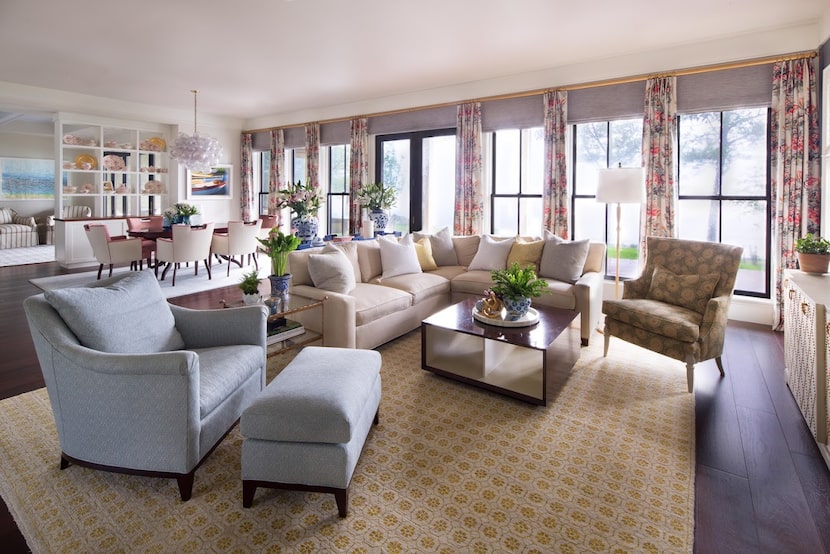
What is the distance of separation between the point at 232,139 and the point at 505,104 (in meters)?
6.71

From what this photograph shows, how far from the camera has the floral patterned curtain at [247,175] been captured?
1052cm

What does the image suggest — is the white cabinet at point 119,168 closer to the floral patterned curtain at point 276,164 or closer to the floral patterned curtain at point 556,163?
the floral patterned curtain at point 276,164

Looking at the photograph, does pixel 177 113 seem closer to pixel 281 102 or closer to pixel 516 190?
pixel 281 102

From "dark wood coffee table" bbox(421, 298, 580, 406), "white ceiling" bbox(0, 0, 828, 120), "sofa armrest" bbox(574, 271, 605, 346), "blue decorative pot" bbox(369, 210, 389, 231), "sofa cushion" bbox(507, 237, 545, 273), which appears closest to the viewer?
"dark wood coffee table" bbox(421, 298, 580, 406)

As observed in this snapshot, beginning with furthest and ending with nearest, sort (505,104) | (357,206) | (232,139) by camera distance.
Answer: (232,139) < (357,206) < (505,104)

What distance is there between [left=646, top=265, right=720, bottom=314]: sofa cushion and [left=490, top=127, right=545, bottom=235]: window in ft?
9.19

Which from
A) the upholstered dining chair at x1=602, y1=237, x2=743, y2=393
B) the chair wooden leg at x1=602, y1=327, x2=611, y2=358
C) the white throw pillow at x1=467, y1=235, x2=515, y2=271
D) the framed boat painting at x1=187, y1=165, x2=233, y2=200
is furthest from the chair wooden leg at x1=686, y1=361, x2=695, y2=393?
the framed boat painting at x1=187, y1=165, x2=233, y2=200

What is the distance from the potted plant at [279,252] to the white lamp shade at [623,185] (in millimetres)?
3172

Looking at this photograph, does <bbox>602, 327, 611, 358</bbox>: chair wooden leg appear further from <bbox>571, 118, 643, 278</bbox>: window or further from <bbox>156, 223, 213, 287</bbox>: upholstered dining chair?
<bbox>156, 223, 213, 287</bbox>: upholstered dining chair

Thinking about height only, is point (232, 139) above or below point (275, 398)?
above

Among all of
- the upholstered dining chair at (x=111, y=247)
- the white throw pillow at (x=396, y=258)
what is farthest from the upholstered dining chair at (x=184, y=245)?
the white throw pillow at (x=396, y=258)

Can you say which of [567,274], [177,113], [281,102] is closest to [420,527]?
[567,274]

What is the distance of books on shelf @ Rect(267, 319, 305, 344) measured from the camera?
11.2 ft

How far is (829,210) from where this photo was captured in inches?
172
